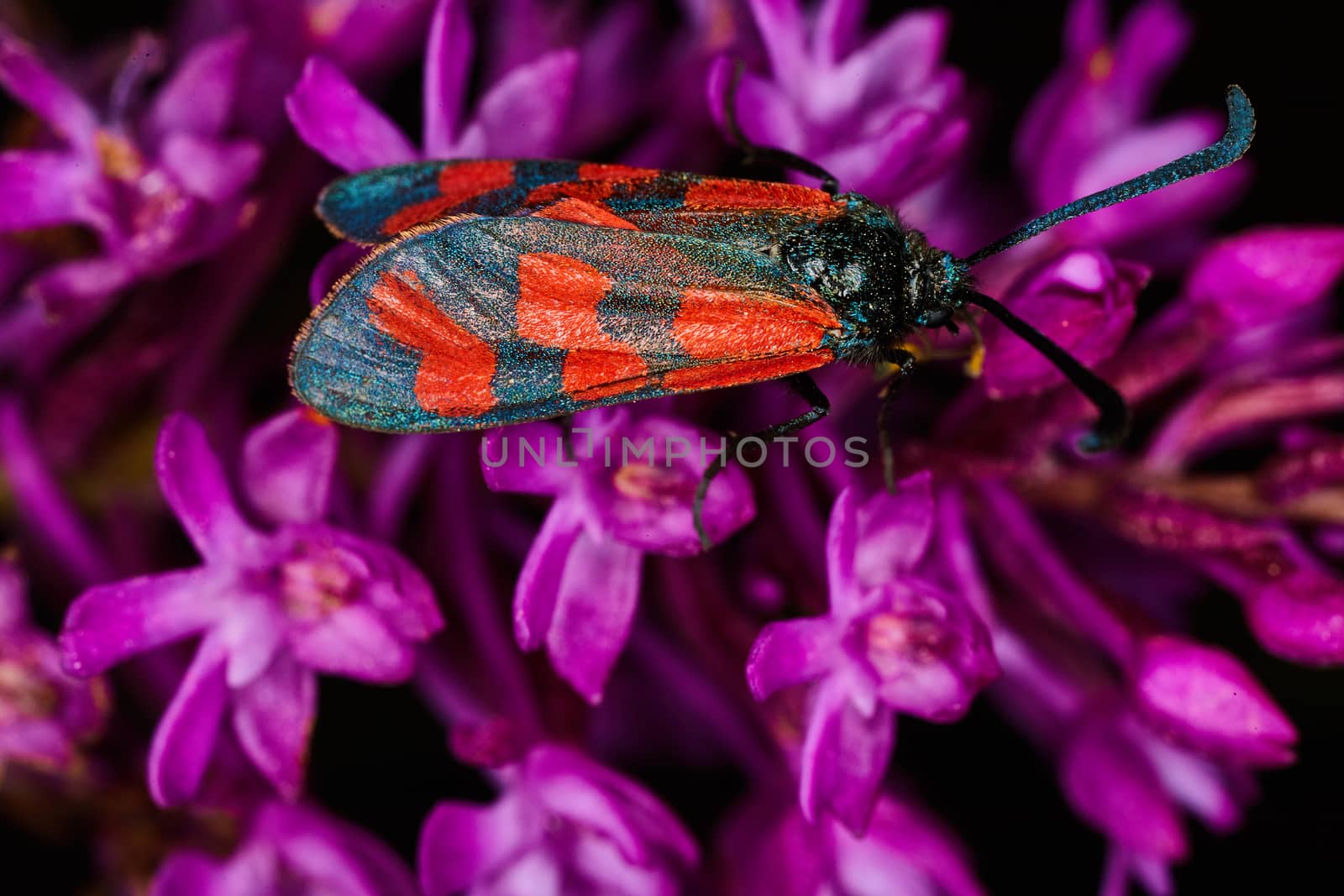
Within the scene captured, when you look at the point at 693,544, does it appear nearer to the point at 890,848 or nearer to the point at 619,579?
the point at 619,579

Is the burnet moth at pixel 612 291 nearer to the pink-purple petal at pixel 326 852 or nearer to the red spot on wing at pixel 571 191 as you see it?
the red spot on wing at pixel 571 191

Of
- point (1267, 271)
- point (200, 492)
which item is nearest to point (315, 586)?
point (200, 492)

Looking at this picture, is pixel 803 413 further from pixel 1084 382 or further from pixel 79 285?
pixel 79 285

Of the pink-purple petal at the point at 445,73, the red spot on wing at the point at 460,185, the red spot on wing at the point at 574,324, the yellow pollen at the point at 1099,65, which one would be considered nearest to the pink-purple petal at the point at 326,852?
the red spot on wing at the point at 574,324

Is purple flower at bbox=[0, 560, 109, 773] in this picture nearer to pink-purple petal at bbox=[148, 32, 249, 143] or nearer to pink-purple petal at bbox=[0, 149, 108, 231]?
pink-purple petal at bbox=[0, 149, 108, 231]

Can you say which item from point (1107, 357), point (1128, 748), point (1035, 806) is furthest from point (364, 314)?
point (1035, 806)

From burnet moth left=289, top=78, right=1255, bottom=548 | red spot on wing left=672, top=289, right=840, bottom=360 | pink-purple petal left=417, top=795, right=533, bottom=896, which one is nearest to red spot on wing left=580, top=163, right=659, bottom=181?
burnet moth left=289, top=78, right=1255, bottom=548
